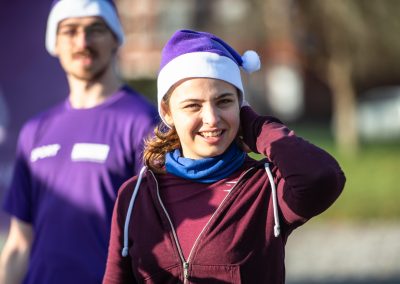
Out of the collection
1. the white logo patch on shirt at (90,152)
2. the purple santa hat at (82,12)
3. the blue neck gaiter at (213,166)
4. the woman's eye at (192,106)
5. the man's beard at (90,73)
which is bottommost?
the blue neck gaiter at (213,166)

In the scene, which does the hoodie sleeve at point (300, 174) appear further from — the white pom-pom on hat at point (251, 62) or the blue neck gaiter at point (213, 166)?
the white pom-pom on hat at point (251, 62)

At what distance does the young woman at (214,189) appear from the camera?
119 inches

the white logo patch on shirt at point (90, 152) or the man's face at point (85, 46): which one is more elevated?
the man's face at point (85, 46)

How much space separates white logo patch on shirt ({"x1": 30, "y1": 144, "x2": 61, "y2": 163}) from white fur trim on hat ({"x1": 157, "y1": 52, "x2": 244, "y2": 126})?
1.13 m

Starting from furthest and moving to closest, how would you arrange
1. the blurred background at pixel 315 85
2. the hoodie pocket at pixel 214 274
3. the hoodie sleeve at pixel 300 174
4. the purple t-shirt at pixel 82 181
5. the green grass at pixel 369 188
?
1. the green grass at pixel 369 188
2. the blurred background at pixel 315 85
3. the purple t-shirt at pixel 82 181
4. the hoodie pocket at pixel 214 274
5. the hoodie sleeve at pixel 300 174

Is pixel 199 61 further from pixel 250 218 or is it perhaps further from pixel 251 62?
pixel 250 218

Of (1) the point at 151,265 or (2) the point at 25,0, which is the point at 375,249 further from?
(1) the point at 151,265

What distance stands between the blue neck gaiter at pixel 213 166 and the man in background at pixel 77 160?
86 centimetres

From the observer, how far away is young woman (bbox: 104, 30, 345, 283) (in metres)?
3.02

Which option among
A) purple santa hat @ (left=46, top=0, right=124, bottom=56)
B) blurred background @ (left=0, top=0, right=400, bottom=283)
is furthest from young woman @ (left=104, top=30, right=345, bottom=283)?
blurred background @ (left=0, top=0, right=400, bottom=283)

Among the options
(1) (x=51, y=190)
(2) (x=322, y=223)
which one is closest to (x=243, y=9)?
(2) (x=322, y=223)

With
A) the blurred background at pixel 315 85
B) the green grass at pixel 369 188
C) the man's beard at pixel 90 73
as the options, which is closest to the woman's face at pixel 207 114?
the man's beard at pixel 90 73

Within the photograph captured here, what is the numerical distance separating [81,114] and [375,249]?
747 cm

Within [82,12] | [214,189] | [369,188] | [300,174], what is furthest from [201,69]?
[369,188]
